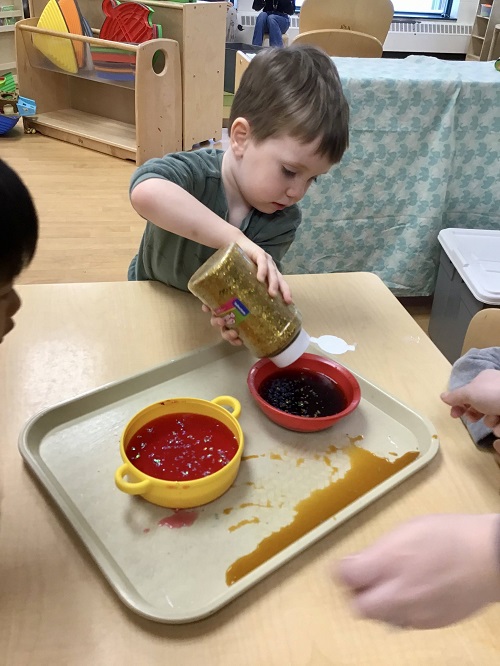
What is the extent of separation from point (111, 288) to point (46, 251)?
52.6 inches

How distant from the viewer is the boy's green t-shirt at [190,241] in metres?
0.92

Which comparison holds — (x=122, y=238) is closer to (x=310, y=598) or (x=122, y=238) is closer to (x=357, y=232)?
(x=357, y=232)

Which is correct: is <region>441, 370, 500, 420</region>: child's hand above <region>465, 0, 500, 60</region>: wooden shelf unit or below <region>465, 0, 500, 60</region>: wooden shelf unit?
below

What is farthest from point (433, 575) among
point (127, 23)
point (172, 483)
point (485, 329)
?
point (127, 23)

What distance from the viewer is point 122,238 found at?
225 cm

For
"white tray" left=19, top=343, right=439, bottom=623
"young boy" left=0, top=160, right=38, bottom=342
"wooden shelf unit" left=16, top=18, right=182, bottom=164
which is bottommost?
"wooden shelf unit" left=16, top=18, right=182, bottom=164

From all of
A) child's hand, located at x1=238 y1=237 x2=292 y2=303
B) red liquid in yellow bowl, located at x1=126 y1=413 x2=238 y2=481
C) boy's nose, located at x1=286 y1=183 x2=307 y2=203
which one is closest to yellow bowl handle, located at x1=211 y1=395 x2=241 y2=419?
red liquid in yellow bowl, located at x1=126 y1=413 x2=238 y2=481

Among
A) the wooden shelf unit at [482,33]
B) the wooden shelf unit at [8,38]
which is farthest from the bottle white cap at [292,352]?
the wooden shelf unit at [482,33]

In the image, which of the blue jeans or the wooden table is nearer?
the wooden table

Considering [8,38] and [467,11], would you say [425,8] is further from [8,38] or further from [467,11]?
[8,38]

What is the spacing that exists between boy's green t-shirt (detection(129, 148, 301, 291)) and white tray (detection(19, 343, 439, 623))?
9.4 inches

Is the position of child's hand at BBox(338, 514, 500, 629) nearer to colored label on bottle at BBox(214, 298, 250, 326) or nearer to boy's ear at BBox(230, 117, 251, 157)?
colored label on bottle at BBox(214, 298, 250, 326)

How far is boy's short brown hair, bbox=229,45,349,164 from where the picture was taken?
80 cm

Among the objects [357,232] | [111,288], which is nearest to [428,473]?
[111,288]
